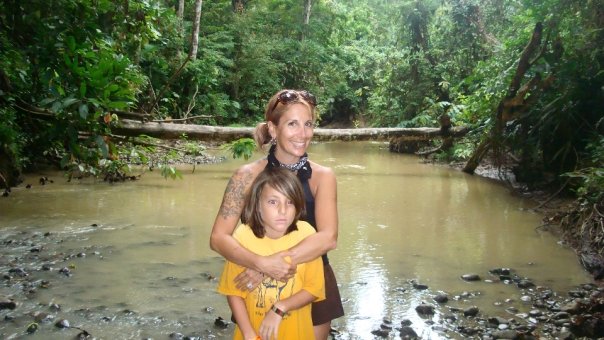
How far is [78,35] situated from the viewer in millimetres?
4914

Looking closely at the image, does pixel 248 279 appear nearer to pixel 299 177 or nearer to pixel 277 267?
pixel 277 267

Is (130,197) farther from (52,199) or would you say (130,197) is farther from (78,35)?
(78,35)

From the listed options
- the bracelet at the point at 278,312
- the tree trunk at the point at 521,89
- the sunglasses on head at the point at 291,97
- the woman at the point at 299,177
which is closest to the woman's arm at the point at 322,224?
the woman at the point at 299,177

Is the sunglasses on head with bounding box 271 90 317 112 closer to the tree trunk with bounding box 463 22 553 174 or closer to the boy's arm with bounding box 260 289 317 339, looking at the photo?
the boy's arm with bounding box 260 289 317 339

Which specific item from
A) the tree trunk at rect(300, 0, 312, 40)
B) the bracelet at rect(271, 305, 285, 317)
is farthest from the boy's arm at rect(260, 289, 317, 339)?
the tree trunk at rect(300, 0, 312, 40)

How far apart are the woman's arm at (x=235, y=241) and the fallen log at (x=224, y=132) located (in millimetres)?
4637

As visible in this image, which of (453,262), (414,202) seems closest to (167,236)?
(453,262)

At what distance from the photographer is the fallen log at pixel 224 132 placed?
709cm

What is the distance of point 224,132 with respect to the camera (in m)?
8.51

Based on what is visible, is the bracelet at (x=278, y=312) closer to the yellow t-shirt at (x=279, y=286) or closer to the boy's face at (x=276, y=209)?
the yellow t-shirt at (x=279, y=286)

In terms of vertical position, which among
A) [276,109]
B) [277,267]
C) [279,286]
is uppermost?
[276,109]

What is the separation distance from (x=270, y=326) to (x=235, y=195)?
0.63m

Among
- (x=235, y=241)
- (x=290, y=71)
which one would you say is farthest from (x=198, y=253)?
(x=290, y=71)

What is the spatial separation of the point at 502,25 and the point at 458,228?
9533 mm
